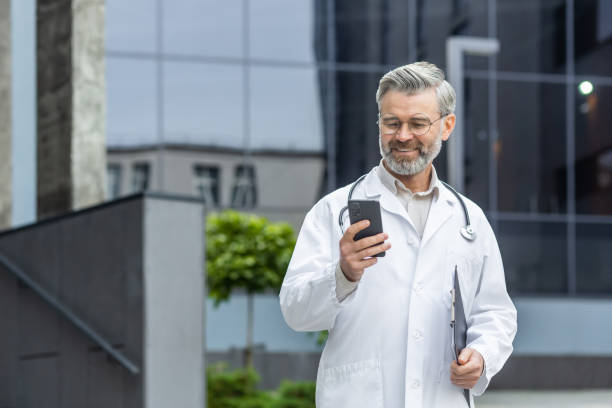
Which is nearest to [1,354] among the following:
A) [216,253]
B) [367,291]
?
[367,291]

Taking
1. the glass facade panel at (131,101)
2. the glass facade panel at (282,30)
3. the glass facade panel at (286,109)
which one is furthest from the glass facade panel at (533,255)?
the glass facade panel at (131,101)

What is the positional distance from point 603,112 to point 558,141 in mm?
1383

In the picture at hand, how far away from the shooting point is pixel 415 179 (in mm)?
2586

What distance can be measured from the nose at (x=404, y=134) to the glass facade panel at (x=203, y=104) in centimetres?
1726

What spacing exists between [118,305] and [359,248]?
452cm

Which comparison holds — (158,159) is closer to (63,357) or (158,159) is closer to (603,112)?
(603,112)

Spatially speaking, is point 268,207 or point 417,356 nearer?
point 417,356

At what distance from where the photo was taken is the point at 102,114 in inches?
296

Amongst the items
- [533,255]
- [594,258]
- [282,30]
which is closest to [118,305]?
[282,30]

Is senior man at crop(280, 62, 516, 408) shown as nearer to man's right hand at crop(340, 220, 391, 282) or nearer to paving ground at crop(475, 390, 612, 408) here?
man's right hand at crop(340, 220, 391, 282)

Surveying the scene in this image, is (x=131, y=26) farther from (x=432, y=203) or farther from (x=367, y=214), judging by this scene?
(x=367, y=214)

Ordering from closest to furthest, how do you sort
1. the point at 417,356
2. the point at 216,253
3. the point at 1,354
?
the point at 417,356
the point at 1,354
the point at 216,253

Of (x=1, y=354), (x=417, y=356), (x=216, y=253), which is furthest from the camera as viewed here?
(x=216, y=253)

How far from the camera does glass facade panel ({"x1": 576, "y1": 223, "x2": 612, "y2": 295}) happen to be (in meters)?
22.0
